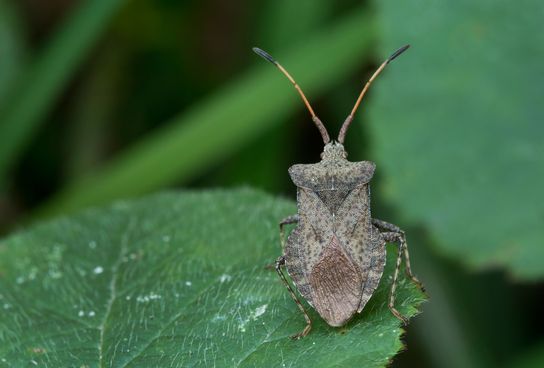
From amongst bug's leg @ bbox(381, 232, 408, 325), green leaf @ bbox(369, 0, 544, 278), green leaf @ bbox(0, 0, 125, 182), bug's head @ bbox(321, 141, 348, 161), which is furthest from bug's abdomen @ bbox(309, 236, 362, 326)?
green leaf @ bbox(0, 0, 125, 182)

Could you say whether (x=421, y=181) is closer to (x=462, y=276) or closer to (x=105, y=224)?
(x=462, y=276)

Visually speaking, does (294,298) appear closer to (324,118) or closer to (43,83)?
(324,118)

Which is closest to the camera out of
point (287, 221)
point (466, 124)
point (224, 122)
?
point (287, 221)

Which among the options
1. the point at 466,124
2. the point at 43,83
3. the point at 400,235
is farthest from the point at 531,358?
the point at 43,83

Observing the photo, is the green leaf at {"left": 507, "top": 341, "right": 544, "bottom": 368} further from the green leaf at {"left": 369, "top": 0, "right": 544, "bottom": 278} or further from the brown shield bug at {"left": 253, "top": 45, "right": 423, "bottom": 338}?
the brown shield bug at {"left": 253, "top": 45, "right": 423, "bottom": 338}

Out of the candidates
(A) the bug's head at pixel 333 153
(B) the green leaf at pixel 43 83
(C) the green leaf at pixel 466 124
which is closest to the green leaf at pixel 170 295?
(A) the bug's head at pixel 333 153

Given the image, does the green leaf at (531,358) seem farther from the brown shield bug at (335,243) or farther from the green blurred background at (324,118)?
the brown shield bug at (335,243)
